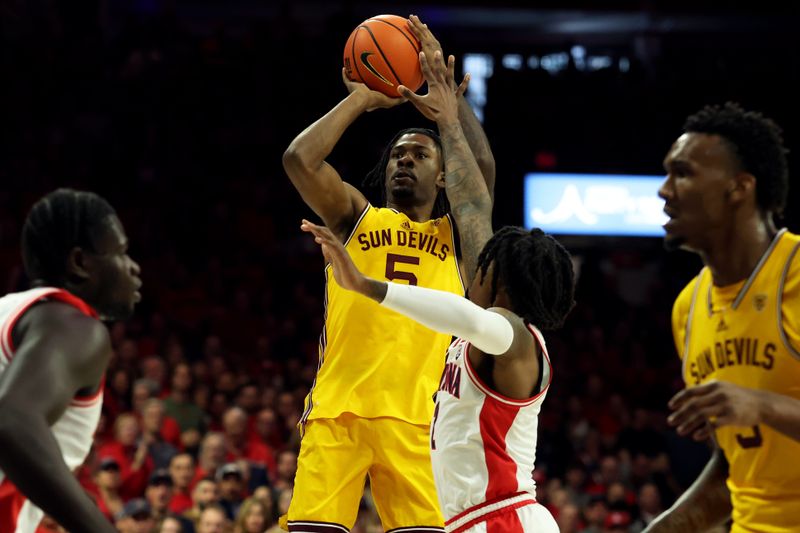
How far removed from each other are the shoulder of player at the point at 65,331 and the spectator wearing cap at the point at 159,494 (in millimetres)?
5450

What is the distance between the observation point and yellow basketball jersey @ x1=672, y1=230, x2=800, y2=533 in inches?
114

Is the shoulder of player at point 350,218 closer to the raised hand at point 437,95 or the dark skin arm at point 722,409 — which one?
the raised hand at point 437,95

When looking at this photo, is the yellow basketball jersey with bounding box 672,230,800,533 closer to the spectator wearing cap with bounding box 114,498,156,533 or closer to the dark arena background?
the spectator wearing cap with bounding box 114,498,156,533

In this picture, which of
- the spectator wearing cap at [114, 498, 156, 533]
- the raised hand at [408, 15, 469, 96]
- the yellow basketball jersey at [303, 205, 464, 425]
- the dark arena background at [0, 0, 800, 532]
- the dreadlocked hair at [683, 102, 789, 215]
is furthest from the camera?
the dark arena background at [0, 0, 800, 532]

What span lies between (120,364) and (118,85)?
16.4 feet

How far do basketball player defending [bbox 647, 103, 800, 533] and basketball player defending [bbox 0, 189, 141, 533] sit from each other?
1.53 meters

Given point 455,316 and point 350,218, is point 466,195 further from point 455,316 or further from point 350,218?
point 455,316

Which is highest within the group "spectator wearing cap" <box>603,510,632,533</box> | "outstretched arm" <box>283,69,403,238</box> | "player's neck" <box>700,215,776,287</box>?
"outstretched arm" <box>283,69,403,238</box>

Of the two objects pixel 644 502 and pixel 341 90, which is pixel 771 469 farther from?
pixel 341 90

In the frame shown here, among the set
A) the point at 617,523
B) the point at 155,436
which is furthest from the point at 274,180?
the point at 617,523

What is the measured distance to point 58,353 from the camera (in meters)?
2.39

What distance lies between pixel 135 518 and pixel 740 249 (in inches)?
208

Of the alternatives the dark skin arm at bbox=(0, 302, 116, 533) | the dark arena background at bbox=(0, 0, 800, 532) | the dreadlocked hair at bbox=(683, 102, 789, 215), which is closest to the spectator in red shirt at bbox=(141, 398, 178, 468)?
the dark arena background at bbox=(0, 0, 800, 532)

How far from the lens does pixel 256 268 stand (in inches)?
473
